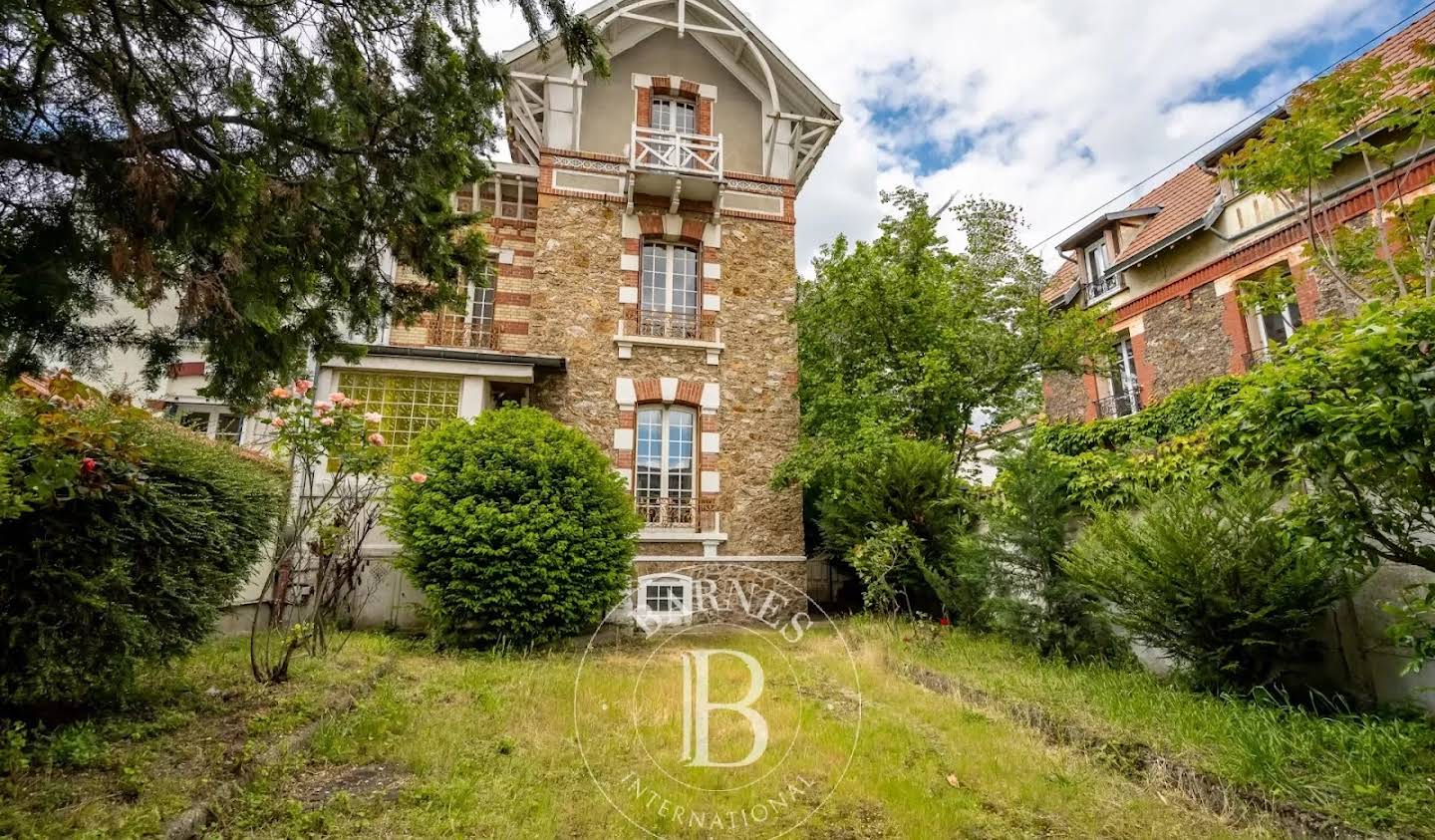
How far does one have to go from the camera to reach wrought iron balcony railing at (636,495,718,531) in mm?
10609

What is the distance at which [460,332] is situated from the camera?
11344 millimetres

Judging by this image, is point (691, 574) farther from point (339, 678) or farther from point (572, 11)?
point (572, 11)

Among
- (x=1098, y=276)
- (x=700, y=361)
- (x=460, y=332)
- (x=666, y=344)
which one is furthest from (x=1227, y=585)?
(x=1098, y=276)

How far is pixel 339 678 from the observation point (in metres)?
5.11

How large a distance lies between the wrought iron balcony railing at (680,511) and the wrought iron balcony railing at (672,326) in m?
2.78

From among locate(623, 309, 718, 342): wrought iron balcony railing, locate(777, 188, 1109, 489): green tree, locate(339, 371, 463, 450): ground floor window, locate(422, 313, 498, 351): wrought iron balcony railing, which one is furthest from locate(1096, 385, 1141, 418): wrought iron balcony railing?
locate(339, 371, 463, 450): ground floor window

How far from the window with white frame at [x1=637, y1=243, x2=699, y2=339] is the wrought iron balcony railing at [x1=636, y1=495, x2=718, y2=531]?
2843 millimetres

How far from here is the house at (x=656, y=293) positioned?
10.5 metres

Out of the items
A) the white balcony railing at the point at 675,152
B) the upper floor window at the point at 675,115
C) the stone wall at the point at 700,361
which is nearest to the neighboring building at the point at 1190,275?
the stone wall at the point at 700,361

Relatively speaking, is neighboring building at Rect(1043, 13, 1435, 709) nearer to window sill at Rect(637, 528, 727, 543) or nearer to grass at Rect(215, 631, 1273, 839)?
grass at Rect(215, 631, 1273, 839)

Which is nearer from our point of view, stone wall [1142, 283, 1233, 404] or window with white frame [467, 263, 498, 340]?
window with white frame [467, 263, 498, 340]

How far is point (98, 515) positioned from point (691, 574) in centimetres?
784

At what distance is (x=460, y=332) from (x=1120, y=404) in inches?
553

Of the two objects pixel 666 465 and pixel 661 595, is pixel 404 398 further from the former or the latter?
pixel 661 595
